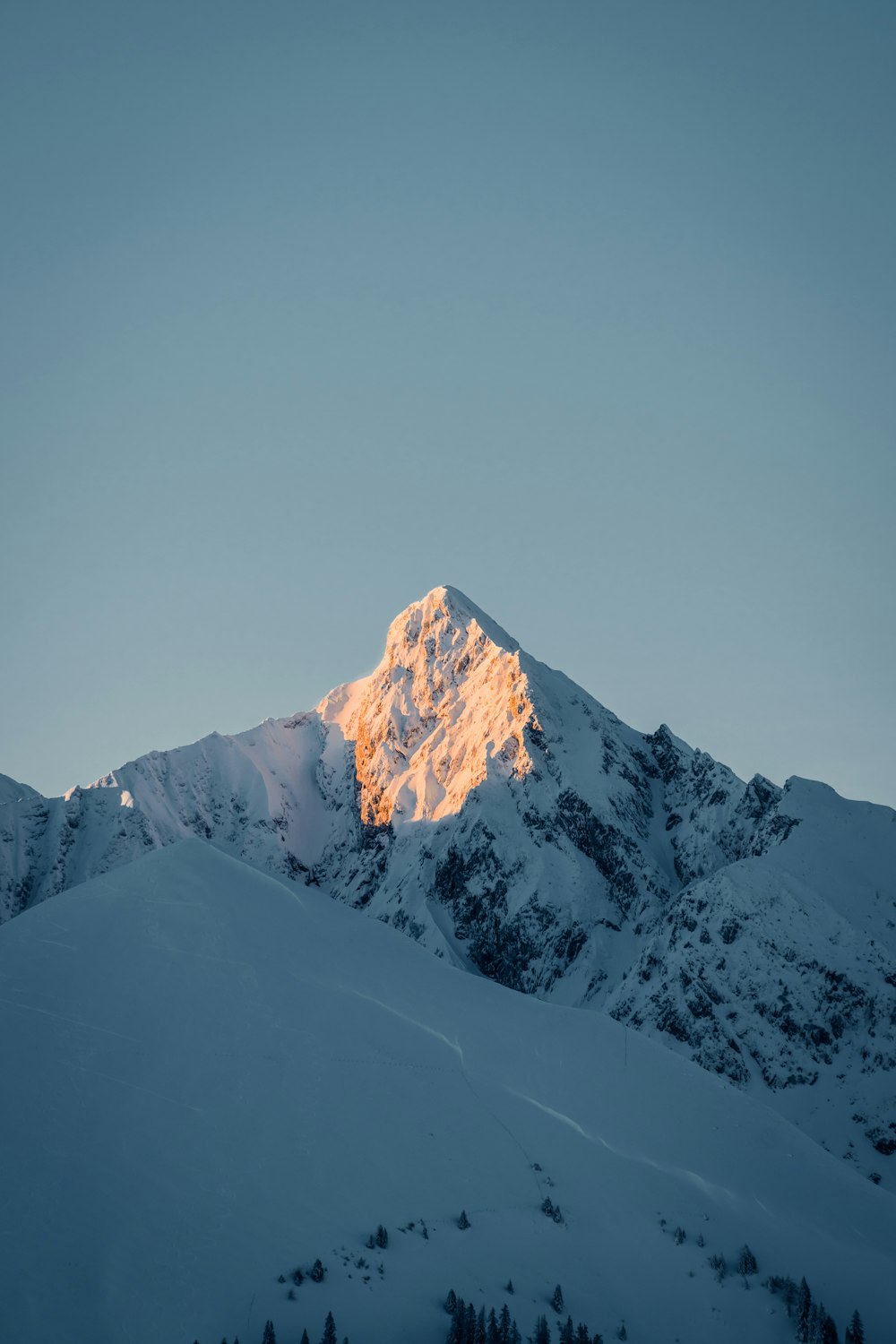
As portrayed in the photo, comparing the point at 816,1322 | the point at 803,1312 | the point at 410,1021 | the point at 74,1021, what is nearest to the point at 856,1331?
the point at 816,1322

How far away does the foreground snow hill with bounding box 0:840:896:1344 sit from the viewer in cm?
5559

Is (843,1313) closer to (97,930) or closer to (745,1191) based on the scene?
(745,1191)

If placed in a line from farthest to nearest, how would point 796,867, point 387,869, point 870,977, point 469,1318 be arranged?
point 387,869
point 796,867
point 870,977
point 469,1318

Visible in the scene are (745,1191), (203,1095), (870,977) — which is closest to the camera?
(203,1095)

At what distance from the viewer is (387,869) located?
194 metres

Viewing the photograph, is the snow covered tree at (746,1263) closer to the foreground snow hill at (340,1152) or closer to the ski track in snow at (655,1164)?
the foreground snow hill at (340,1152)

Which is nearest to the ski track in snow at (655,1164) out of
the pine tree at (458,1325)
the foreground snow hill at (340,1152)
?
the foreground snow hill at (340,1152)

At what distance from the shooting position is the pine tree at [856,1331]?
61.2m

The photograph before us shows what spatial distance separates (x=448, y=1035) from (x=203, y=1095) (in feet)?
62.1

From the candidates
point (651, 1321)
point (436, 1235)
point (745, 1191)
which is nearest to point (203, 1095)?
point (436, 1235)

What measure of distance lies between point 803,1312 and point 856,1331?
275 cm

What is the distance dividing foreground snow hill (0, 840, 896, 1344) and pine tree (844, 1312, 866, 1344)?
780 millimetres

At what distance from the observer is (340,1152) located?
65562 mm

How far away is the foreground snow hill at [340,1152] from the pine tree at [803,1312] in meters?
0.63
